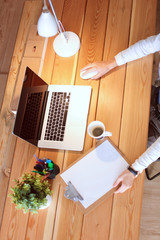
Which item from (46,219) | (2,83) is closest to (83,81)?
(46,219)

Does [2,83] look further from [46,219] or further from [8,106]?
[46,219]

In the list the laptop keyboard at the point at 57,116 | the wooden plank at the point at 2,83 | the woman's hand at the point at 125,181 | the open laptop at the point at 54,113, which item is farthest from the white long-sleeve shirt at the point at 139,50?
the wooden plank at the point at 2,83

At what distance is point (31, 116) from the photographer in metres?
1.25

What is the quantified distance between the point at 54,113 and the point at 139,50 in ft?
1.87

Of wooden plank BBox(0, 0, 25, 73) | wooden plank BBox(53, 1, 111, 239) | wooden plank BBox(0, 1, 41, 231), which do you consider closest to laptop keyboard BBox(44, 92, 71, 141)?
wooden plank BBox(53, 1, 111, 239)

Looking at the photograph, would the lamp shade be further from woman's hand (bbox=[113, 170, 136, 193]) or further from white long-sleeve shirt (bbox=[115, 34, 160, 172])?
woman's hand (bbox=[113, 170, 136, 193])

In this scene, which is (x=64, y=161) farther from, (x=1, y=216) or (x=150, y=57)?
(x=150, y=57)

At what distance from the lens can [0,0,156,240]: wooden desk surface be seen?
44.3 inches

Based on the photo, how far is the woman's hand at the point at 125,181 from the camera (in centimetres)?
110

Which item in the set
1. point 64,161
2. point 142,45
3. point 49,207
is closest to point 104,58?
point 142,45

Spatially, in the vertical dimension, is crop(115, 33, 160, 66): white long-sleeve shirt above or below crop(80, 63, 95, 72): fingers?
above

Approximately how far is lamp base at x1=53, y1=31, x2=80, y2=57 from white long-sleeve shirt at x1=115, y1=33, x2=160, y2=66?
26cm

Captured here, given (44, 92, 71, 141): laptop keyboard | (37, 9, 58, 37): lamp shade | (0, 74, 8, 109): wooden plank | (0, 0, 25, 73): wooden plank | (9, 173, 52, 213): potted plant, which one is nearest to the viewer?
(9, 173, 52, 213): potted plant

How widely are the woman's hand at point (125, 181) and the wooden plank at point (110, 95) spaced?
0.22 feet
